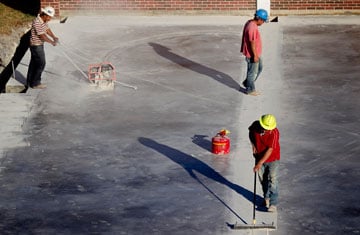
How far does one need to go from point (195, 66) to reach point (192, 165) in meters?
5.87

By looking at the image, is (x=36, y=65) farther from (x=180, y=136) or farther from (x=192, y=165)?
(x=192, y=165)

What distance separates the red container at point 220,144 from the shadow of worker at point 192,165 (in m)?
0.38

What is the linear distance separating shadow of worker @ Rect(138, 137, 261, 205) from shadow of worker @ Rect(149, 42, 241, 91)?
3561 millimetres

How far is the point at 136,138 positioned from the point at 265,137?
12.6ft

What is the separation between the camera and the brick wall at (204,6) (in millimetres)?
24453

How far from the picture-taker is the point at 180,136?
15570mm

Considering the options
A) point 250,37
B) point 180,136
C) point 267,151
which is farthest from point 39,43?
point 267,151

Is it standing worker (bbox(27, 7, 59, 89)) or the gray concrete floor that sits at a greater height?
standing worker (bbox(27, 7, 59, 89))

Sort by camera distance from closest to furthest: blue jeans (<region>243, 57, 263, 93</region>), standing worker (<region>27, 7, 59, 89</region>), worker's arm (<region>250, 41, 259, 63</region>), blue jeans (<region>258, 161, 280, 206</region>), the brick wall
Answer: blue jeans (<region>258, 161, 280, 206</region>) < worker's arm (<region>250, 41, 259, 63</region>) < blue jeans (<region>243, 57, 263, 93</region>) < standing worker (<region>27, 7, 59, 89</region>) < the brick wall

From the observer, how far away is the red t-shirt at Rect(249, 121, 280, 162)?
12164 mm

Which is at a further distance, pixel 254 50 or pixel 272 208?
pixel 254 50

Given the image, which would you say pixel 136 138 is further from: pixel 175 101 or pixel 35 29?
pixel 35 29

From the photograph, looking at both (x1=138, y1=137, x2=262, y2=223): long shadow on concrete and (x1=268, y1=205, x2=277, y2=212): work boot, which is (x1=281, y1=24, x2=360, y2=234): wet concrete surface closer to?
(x1=268, y1=205, x2=277, y2=212): work boot

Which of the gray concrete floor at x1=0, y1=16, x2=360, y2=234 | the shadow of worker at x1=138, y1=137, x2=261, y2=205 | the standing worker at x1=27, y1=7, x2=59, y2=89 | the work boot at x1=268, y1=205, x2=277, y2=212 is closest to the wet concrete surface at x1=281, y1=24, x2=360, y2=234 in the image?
the gray concrete floor at x1=0, y1=16, x2=360, y2=234
